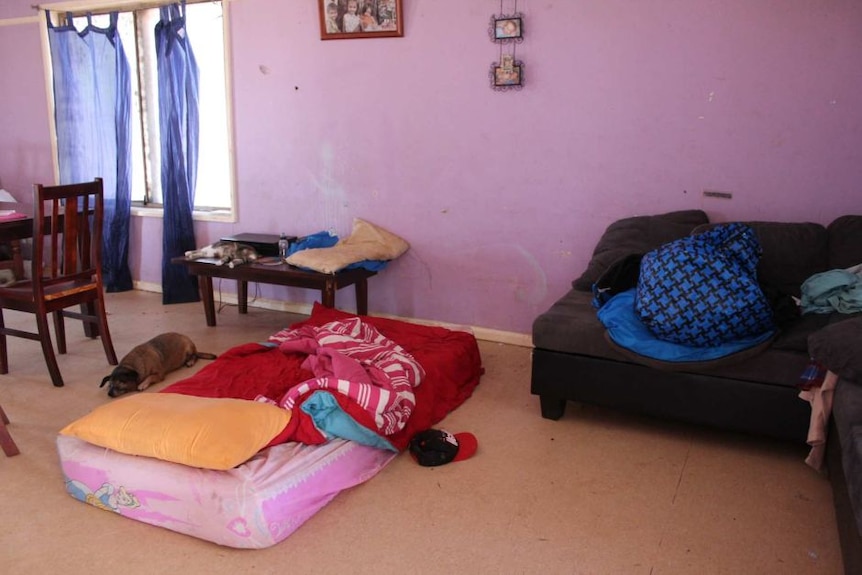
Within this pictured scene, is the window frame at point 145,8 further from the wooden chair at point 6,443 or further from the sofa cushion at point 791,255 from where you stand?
the sofa cushion at point 791,255

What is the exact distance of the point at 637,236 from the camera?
3168 mm

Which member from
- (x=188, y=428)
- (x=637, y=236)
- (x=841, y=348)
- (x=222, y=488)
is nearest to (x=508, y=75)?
(x=637, y=236)

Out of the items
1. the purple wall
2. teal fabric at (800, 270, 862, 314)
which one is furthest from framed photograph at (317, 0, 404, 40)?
teal fabric at (800, 270, 862, 314)

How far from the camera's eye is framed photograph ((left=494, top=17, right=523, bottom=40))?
3.47 m

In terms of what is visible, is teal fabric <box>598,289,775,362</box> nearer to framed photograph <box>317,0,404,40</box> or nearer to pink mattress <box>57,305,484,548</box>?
pink mattress <box>57,305,484,548</box>

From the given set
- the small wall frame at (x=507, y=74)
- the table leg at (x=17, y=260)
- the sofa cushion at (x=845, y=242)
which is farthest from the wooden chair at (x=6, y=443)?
the sofa cushion at (x=845, y=242)

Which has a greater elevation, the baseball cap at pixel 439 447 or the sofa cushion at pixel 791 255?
the sofa cushion at pixel 791 255

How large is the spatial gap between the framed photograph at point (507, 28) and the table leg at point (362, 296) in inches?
58.0

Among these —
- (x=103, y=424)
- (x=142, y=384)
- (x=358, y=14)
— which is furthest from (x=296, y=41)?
(x=103, y=424)

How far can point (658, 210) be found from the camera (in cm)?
339

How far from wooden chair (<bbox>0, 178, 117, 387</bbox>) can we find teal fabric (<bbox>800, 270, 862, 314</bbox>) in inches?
121

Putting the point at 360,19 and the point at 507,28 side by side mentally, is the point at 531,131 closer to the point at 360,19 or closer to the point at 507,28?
the point at 507,28

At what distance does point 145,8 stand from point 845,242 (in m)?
4.29

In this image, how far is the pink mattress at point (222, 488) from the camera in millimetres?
2039
